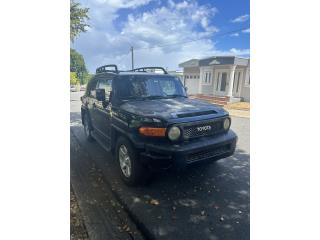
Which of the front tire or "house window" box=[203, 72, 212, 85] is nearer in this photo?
the front tire

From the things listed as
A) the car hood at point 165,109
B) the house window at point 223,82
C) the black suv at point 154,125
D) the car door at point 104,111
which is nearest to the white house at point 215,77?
the house window at point 223,82

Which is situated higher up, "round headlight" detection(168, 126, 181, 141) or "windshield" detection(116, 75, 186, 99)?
"windshield" detection(116, 75, 186, 99)

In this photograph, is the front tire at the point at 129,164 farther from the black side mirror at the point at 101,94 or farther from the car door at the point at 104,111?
the black side mirror at the point at 101,94

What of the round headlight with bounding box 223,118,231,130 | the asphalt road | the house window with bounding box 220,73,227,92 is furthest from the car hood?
the house window with bounding box 220,73,227,92

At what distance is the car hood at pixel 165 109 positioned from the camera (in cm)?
283

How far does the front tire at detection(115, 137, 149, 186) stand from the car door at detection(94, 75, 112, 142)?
24.5 inches

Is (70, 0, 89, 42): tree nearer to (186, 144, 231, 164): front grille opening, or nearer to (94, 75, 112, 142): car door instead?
(94, 75, 112, 142): car door

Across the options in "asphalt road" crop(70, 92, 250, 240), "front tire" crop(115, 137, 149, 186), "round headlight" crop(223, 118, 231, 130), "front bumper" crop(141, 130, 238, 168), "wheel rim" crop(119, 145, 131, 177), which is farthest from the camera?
"round headlight" crop(223, 118, 231, 130)

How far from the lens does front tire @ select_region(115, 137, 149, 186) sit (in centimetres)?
292

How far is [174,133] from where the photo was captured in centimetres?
271

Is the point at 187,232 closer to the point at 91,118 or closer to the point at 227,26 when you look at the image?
the point at 227,26

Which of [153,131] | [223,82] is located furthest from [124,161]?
[223,82]

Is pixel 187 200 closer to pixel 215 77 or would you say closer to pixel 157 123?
pixel 157 123
